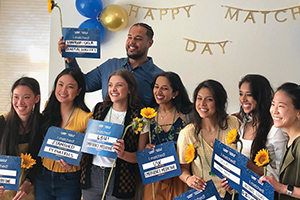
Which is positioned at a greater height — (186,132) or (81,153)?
(186,132)

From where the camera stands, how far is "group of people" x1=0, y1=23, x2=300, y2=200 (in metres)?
2.09

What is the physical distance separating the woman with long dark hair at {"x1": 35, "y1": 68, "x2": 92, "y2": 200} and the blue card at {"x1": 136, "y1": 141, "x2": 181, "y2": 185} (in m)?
0.47

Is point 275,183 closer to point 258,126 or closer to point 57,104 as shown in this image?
point 258,126

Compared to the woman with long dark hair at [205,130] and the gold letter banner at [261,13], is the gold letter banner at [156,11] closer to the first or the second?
the gold letter banner at [261,13]

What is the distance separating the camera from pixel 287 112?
1.77 metres

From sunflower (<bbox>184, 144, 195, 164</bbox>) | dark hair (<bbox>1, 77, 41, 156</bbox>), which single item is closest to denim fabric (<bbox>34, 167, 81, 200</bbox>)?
dark hair (<bbox>1, 77, 41, 156</bbox>)

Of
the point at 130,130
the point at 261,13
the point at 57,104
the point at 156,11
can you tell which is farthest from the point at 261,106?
the point at 156,11

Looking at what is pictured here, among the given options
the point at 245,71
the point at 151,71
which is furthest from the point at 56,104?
the point at 245,71

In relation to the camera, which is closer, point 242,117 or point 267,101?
point 267,101

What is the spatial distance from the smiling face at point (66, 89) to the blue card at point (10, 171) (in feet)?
1.53

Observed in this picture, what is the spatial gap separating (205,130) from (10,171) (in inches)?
45.3

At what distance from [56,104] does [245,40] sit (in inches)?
98.0

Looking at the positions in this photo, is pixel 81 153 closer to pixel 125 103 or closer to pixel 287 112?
pixel 125 103

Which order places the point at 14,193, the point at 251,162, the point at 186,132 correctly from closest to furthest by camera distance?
the point at 251,162
the point at 186,132
the point at 14,193
